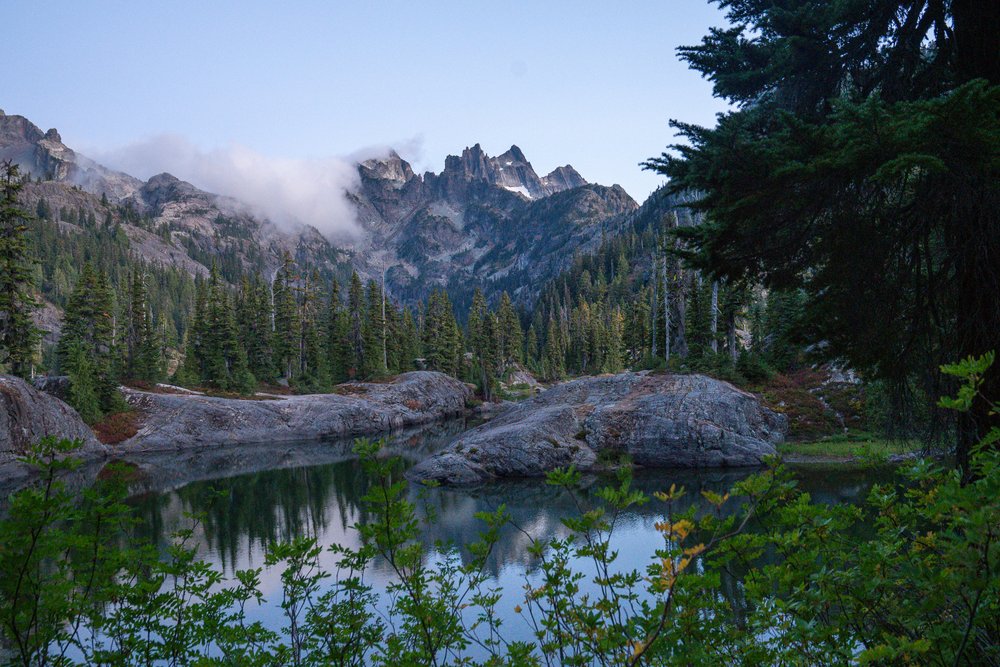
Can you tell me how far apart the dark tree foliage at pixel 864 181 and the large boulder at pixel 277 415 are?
37.6 meters

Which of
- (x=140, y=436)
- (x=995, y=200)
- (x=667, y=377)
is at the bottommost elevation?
(x=140, y=436)

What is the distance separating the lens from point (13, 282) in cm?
3067

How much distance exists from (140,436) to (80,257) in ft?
418

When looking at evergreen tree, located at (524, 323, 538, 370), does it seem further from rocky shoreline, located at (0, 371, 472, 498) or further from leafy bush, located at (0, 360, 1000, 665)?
leafy bush, located at (0, 360, 1000, 665)

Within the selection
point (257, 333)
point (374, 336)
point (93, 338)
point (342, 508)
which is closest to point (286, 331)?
point (257, 333)

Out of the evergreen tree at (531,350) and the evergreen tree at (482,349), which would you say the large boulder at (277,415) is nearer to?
the evergreen tree at (482,349)

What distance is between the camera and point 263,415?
130 feet

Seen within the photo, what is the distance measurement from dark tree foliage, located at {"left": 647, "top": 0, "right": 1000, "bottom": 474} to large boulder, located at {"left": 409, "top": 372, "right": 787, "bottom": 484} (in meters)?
18.2

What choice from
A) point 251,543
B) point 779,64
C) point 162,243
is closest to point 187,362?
point 251,543

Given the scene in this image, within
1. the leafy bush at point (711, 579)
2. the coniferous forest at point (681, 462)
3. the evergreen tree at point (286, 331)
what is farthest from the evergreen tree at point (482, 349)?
the leafy bush at point (711, 579)

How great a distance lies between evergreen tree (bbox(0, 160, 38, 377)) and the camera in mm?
29703

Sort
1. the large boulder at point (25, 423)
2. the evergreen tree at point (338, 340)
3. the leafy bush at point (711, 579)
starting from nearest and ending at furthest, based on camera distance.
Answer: the leafy bush at point (711, 579) < the large boulder at point (25, 423) < the evergreen tree at point (338, 340)

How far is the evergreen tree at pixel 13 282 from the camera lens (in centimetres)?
2970

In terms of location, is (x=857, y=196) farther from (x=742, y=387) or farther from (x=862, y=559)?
(x=742, y=387)
